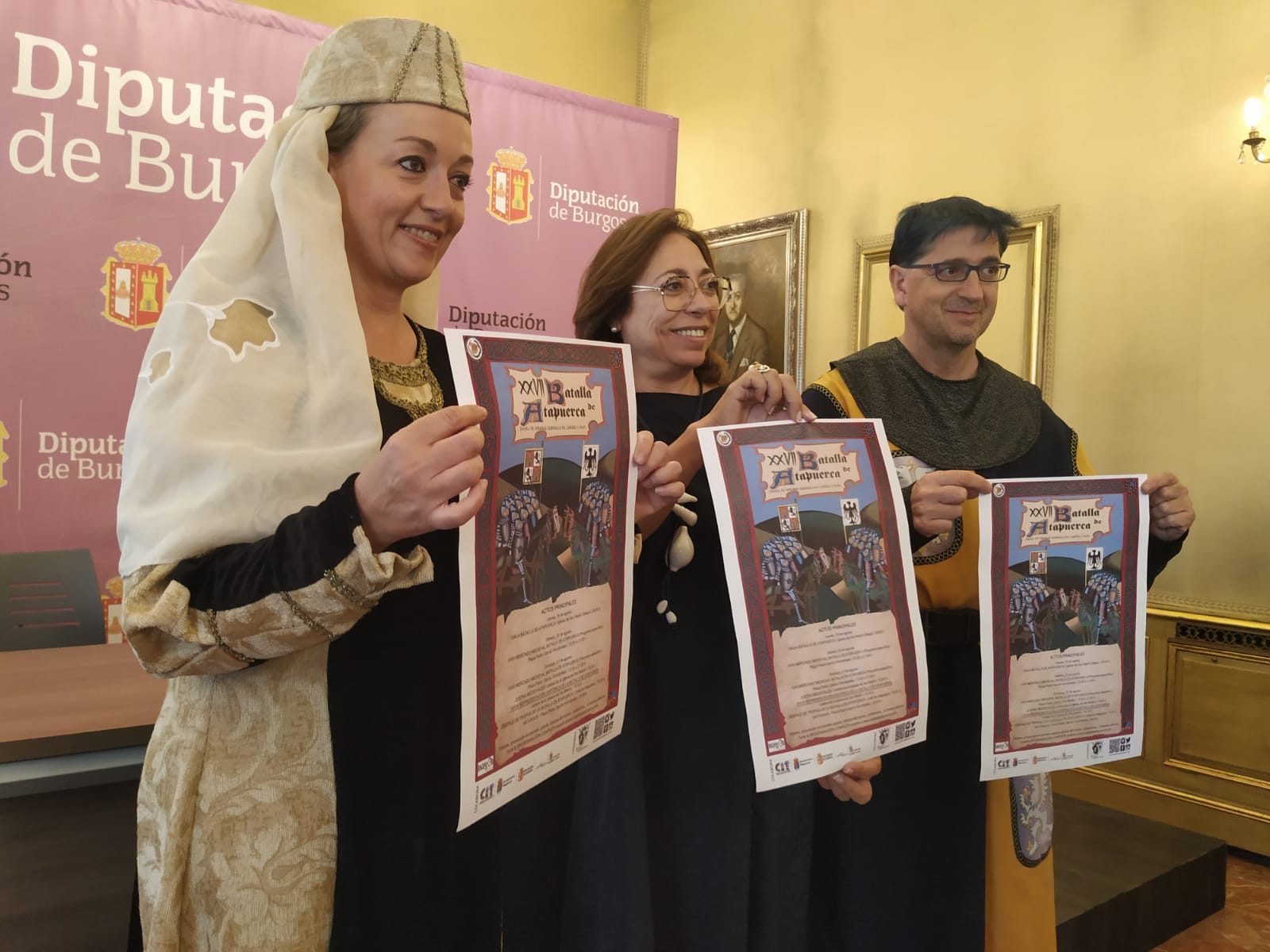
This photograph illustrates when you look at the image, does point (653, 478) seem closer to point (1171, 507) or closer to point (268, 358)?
point (268, 358)

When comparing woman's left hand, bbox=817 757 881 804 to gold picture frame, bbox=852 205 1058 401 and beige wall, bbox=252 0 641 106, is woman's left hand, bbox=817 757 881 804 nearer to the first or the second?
gold picture frame, bbox=852 205 1058 401

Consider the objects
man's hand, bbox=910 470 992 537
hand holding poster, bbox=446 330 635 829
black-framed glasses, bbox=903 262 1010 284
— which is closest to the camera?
hand holding poster, bbox=446 330 635 829

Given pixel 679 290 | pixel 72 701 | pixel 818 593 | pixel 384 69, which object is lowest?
pixel 72 701

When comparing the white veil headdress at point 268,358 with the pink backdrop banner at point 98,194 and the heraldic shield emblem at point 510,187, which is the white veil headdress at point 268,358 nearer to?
the pink backdrop banner at point 98,194

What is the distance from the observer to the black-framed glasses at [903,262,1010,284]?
1724mm

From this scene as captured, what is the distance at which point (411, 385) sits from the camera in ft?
3.87

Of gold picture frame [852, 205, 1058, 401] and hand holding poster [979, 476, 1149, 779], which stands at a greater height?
gold picture frame [852, 205, 1058, 401]

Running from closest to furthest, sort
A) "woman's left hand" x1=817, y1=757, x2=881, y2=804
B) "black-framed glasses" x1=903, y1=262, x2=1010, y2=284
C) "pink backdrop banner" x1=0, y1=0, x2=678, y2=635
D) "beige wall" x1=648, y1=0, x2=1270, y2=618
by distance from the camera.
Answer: "woman's left hand" x1=817, y1=757, x2=881, y2=804, "black-framed glasses" x1=903, y1=262, x2=1010, y2=284, "pink backdrop banner" x1=0, y1=0, x2=678, y2=635, "beige wall" x1=648, y1=0, x2=1270, y2=618

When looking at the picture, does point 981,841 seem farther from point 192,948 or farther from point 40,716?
point 40,716

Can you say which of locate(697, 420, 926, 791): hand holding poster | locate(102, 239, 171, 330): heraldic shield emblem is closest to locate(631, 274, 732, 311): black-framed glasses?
locate(697, 420, 926, 791): hand holding poster

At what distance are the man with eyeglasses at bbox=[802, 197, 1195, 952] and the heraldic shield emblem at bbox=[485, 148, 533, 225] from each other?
2831 millimetres

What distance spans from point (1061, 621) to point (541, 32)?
577 cm

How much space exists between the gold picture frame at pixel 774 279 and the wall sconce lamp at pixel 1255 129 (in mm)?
2416

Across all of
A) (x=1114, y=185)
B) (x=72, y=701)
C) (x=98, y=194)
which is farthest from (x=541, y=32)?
(x=72, y=701)
